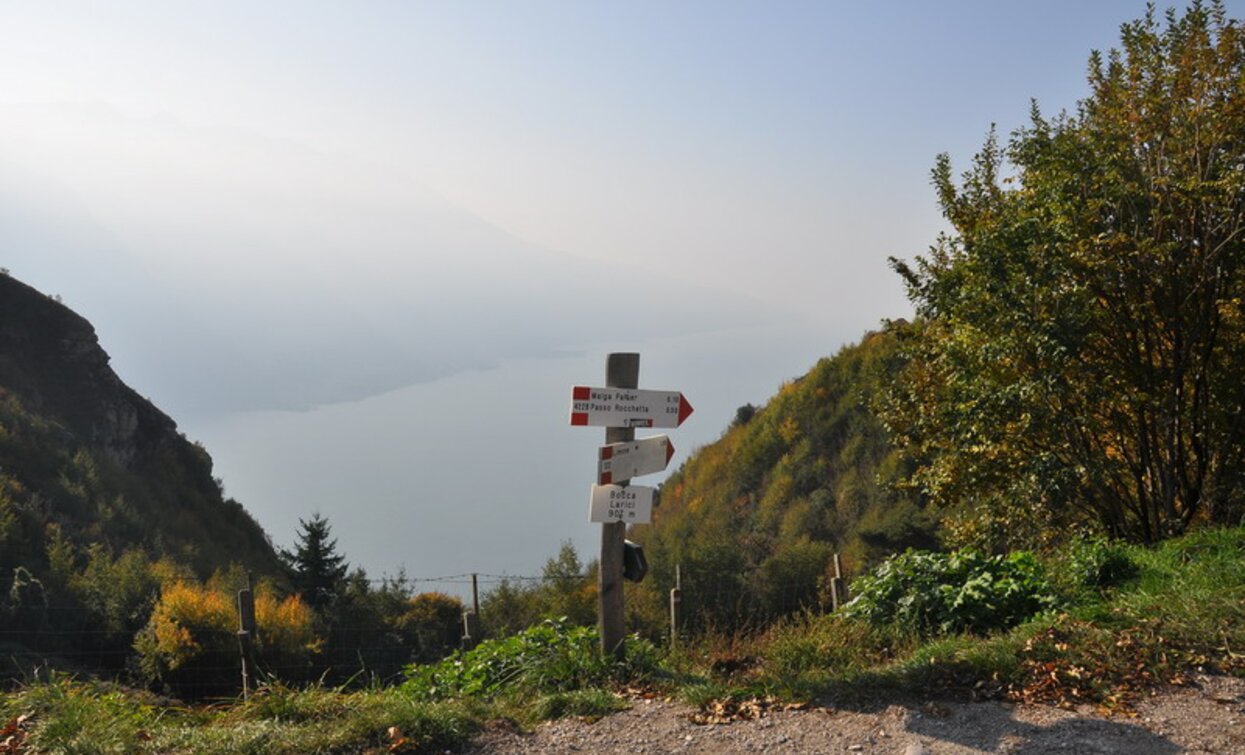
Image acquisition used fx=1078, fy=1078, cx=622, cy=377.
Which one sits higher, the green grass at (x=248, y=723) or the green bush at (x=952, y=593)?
the green bush at (x=952, y=593)

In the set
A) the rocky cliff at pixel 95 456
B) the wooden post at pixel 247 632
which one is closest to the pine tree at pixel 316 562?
the rocky cliff at pixel 95 456

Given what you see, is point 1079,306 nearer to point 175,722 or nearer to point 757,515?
point 175,722

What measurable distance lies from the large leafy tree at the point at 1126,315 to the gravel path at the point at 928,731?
15.9 feet

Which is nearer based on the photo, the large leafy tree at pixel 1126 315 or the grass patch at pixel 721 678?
the grass patch at pixel 721 678

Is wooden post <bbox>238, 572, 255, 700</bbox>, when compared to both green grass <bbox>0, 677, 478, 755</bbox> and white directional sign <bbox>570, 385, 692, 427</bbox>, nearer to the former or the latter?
green grass <bbox>0, 677, 478, 755</bbox>

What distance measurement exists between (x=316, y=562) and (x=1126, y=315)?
40508mm

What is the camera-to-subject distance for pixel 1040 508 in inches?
478

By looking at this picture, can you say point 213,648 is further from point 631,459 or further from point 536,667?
point 631,459

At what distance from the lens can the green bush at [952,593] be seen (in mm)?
8445

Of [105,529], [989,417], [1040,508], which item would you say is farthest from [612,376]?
[105,529]

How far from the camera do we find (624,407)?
7770mm

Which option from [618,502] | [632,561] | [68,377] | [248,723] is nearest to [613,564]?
[632,561]

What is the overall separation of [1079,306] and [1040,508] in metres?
2.56

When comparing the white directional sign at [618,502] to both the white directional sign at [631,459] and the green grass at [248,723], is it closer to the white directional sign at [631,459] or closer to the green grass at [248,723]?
the white directional sign at [631,459]
